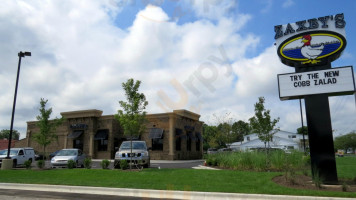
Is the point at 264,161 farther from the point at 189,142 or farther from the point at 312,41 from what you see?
the point at 189,142

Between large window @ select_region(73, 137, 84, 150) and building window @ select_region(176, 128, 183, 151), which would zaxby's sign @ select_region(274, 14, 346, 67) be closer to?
building window @ select_region(176, 128, 183, 151)

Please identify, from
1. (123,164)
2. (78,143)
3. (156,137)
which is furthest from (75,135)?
(123,164)

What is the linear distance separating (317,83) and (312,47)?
164cm

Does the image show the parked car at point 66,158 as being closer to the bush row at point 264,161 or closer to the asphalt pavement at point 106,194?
the asphalt pavement at point 106,194

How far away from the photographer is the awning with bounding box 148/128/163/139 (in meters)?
31.2

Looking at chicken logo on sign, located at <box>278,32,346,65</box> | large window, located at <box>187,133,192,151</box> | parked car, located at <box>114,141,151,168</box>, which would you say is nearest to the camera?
chicken logo on sign, located at <box>278,32,346,65</box>

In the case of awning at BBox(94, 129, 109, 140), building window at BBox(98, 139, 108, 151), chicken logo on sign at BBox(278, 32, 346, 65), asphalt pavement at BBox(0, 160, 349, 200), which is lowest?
asphalt pavement at BBox(0, 160, 349, 200)

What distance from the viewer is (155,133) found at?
31656 mm

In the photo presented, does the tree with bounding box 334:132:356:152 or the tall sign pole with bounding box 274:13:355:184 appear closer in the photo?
the tall sign pole with bounding box 274:13:355:184

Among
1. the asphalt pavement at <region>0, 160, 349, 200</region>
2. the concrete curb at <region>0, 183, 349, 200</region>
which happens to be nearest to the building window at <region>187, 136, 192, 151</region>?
the concrete curb at <region>0, 183, 349, 200</region>

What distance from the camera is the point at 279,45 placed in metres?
12.7

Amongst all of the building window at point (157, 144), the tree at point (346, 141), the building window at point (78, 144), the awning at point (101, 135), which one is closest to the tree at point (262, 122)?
the building window at point (157, 144)

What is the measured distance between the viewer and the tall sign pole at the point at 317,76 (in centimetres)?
1103

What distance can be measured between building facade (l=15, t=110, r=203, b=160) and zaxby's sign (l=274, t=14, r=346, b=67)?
20621 millimetres
